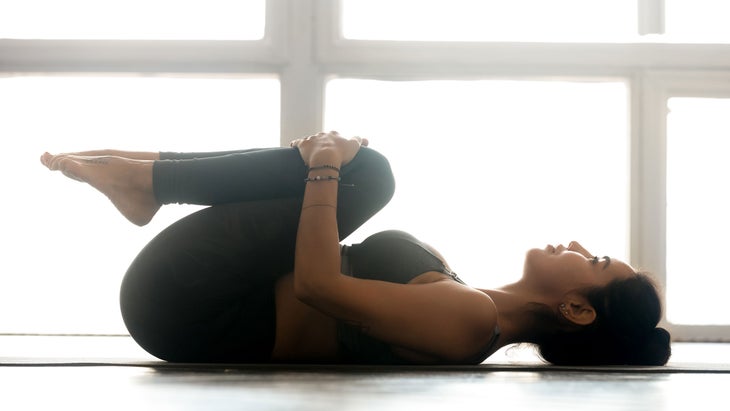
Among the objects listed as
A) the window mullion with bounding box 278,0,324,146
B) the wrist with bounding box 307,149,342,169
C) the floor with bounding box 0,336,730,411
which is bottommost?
the floor with bounding box 0,336,730,411

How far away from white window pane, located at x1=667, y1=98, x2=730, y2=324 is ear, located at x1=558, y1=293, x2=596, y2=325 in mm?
1154

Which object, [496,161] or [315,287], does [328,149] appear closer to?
[315,287]

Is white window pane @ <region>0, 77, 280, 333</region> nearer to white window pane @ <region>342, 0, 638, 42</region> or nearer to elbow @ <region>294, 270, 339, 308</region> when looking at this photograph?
white window pane @ <region>342, 0, 638, 42</region>

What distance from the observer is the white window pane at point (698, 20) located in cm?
266

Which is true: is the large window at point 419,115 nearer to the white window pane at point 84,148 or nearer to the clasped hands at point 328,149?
the white window pane at point 84,148

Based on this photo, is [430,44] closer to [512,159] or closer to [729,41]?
[512,159]

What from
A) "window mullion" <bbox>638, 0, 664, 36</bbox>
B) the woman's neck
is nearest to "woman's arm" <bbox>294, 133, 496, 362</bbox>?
the woman's neck

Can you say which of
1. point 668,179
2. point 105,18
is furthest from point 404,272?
point 105,18

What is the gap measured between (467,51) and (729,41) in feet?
2.91

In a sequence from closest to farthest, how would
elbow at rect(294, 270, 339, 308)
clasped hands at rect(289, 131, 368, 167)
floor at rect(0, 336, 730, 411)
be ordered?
floor at rect(0, 336, 730, 411) < elbow at rect(294, 270, 339, 308) < clasped hands at rect(289, 131, 368, 167)

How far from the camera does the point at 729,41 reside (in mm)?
2645

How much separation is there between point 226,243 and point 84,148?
1292 millimetres

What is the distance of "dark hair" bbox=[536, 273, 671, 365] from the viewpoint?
62.1 inches

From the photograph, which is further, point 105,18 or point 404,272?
point 105,18
